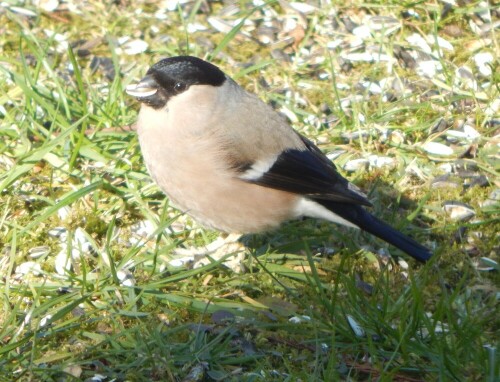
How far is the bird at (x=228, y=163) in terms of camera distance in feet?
13.0

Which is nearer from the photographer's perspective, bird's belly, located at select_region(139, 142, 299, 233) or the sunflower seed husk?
bird's belly, located at select_region(139, 142, 299, 233)

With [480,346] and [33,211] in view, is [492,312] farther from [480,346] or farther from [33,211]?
[33,211]

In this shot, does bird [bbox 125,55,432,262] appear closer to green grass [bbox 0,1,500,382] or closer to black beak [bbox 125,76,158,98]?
black beak [bbox 125,76,158,98]

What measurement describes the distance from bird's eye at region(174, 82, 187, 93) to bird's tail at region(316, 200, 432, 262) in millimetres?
820

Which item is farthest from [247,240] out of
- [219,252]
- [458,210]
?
[458,210]

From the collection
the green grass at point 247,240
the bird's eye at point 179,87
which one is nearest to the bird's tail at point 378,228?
the green grass at point 247,240

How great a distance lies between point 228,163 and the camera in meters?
3.98

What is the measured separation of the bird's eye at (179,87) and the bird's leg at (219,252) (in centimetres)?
75

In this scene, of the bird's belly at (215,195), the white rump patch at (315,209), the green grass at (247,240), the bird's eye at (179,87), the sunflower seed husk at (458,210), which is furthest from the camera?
the sunflower seed husk at (458,210)

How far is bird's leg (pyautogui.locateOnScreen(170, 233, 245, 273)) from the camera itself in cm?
413

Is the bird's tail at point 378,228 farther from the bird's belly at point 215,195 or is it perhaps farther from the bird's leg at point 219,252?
the bird's leg at point 219,252

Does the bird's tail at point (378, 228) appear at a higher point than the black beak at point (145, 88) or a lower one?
lower

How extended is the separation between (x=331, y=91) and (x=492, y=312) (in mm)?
2193

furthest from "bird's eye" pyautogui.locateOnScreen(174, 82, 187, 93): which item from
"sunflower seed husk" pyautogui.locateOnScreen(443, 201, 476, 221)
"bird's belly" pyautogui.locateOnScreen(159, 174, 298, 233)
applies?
"sunflower seed husk" pyautogui.locateOnScreen(443, 201, 476, 221)
